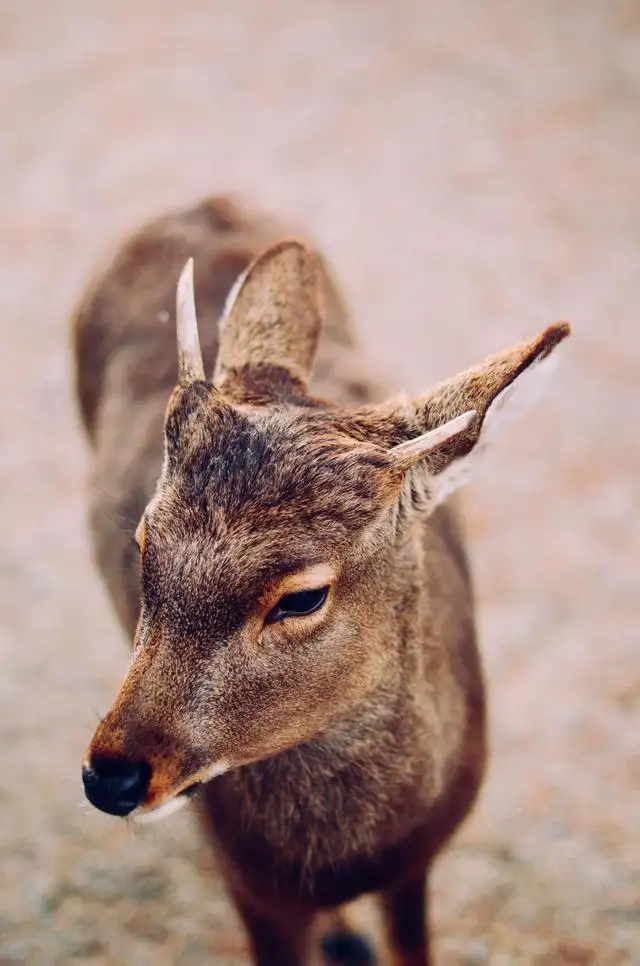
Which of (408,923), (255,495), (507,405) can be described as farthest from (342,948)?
(507,405)

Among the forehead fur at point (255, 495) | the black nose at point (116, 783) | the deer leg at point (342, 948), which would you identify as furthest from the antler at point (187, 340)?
the deer leg at point (342, 948)

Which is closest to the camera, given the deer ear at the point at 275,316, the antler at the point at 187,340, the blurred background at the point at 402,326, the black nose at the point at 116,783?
the black nose at the point at 116,783

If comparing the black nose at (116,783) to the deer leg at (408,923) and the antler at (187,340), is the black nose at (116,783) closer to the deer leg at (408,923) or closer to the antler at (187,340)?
the antler at (187,340)

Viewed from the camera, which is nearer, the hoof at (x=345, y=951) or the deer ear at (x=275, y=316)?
the deer ear at (x=275, y=316)

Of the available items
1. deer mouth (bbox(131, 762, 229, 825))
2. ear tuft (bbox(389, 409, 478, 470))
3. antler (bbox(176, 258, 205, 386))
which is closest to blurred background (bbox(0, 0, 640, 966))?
deer mouth (bbox(131, 762, 229, 825))

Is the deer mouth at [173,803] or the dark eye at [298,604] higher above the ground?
the dark eye at [298,604]

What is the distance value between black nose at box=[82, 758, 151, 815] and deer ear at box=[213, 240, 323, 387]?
1.11 m

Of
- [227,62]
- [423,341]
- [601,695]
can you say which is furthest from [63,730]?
[227,62]

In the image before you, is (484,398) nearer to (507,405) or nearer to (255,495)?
(507,405)

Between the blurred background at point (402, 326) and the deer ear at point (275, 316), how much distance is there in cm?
118

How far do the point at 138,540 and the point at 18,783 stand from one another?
2.68 metres

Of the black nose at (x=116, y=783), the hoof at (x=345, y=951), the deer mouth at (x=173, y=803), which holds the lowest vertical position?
the hoof at (x=345, y=951)

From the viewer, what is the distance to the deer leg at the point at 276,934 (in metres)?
3.18

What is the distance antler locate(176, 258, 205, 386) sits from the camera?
2.67 metres
